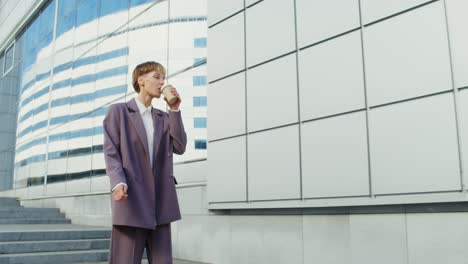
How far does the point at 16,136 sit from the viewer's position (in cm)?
1802

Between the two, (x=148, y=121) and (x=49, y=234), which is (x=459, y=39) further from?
(x=49, y=234)

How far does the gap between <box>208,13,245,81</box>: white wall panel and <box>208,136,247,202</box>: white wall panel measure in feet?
3.51

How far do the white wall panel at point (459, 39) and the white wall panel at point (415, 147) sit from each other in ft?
0.67

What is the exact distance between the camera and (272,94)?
236 inches

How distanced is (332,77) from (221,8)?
2.61 metres

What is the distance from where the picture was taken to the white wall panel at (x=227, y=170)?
20.7 ft

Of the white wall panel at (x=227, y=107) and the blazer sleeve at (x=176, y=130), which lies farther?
the white wall panel at (x=227, y=107)

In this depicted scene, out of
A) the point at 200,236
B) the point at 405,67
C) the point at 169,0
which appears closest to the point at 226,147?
the point at 200,236

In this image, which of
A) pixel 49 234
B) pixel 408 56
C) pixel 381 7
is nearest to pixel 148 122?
pixel 408 56

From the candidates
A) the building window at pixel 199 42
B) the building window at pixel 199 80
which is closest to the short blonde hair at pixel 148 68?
the building window at pixel 199 80

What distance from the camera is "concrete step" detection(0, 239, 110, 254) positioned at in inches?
269

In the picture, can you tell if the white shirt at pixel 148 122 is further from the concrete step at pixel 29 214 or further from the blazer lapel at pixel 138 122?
the concrete step at pixel 29 214

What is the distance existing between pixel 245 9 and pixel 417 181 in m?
3.55

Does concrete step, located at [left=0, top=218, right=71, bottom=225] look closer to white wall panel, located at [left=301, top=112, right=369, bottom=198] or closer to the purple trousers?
white wall panel, located at [left=301, top=112, right=369, bottom=198]
